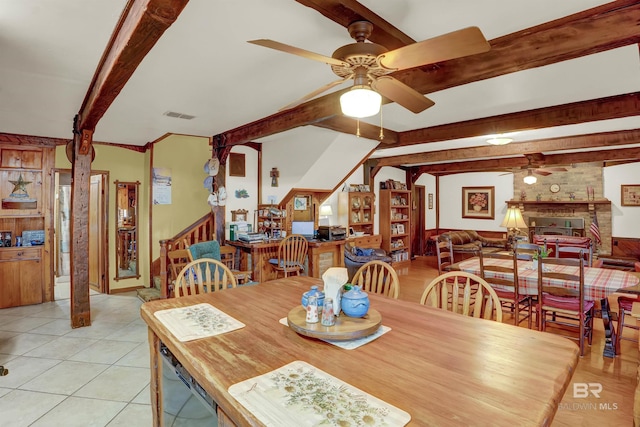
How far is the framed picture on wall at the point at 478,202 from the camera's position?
9.34 m

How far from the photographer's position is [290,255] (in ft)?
16.3

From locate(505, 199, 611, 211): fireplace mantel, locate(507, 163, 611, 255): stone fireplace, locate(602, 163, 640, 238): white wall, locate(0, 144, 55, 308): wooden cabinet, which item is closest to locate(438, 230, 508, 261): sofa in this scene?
locate(505, 199, 611, 211): fireplace mantel

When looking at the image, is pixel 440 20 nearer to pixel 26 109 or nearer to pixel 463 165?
pixel 26 109

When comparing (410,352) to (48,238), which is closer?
(410,352)

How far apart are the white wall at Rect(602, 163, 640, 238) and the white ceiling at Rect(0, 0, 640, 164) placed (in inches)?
169

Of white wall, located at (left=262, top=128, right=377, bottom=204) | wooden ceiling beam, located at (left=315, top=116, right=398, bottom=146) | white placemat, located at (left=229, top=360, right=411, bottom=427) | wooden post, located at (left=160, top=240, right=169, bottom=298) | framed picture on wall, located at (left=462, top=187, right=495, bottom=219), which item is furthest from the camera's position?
framed picture on wall, located at (left=462, top=187, right=495, bottom=219)

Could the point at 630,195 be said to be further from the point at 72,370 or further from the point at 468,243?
the point at 72,370

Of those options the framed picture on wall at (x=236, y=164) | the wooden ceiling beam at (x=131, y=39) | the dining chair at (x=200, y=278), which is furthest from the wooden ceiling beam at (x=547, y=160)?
the wooden ceiling beam at (x=131, y=39)

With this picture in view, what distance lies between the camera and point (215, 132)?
493cm

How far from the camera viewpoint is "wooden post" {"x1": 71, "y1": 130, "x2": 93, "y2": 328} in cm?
392

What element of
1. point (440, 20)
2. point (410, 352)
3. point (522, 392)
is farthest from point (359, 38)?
point (522, 392)

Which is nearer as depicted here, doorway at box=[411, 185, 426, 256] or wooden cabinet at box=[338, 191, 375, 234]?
wooden cabinet at box=[338, 191, 375, 234]

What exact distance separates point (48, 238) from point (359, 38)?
215 inches

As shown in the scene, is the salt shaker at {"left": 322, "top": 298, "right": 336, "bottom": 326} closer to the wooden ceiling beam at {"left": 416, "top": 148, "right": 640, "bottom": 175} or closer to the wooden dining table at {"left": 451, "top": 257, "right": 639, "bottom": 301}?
the wooden dining table at {"left": 451, "top": 257, "right": 639, "bottom": 301}
